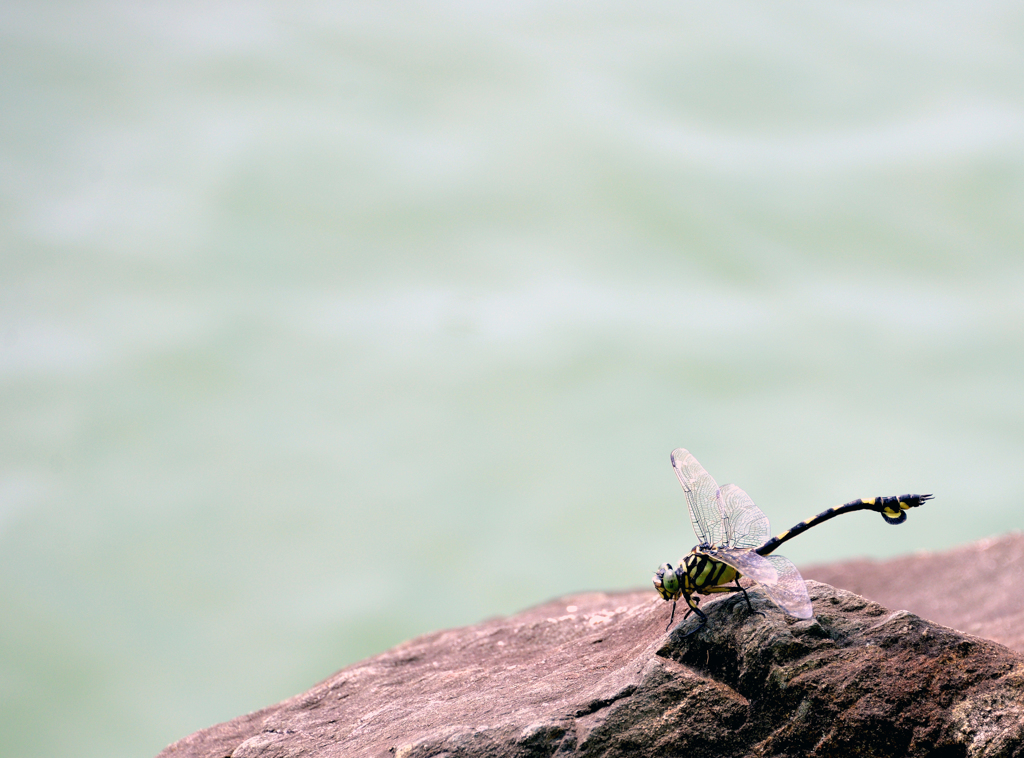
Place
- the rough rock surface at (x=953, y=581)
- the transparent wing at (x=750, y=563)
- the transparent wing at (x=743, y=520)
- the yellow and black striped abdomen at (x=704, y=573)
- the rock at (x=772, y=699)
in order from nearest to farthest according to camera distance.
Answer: the rock at (x=772, y=699) < the transparent wing at (x=750, y=563) < the yellow and black striped abdomen at (x=704, y=573) < the transparent wing at (x=743, y=520) < the rough rock surface at (x=953, y=581)

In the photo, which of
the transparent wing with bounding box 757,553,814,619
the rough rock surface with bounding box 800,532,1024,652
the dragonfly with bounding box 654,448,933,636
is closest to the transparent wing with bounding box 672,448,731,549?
the dragonfly with bounding box 654,448,933,636

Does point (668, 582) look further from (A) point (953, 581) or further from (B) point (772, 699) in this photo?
(A) point (953, 581)

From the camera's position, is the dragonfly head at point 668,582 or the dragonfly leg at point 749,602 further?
the dragonfly head at point 668,582

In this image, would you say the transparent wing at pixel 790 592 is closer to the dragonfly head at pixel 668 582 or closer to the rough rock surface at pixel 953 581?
the dragonfly head at pixel 668 582

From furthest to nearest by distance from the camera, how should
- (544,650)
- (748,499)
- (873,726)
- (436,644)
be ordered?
(436,644) < (544,650) < (748,499) < (873,726)

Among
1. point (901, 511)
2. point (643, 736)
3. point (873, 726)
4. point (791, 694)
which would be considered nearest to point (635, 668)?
point (643, 736)

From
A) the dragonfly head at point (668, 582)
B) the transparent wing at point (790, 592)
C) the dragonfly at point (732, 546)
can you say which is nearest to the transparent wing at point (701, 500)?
the dragonfly at point (732, 546)

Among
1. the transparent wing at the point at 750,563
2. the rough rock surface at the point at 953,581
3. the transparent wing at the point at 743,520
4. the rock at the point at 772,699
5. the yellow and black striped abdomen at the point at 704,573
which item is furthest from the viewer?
the rough rock surface at the point at 953,581

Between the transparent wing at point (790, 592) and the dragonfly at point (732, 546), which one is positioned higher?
the dragonfly at point (732, 546)

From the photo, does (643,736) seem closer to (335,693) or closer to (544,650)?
(544,650)
